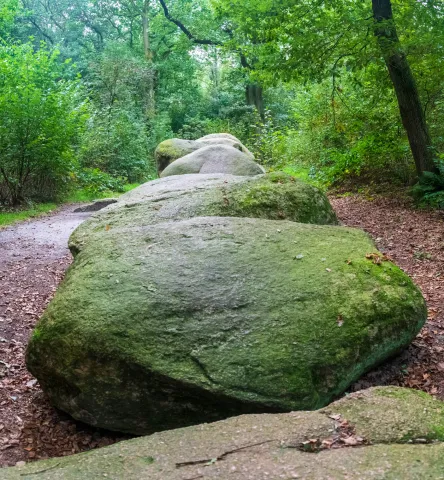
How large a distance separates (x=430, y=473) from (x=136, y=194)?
5.69 meters

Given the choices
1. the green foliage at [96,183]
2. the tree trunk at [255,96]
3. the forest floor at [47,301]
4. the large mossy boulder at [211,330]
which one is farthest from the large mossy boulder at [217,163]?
the tree trunk at [255,96]

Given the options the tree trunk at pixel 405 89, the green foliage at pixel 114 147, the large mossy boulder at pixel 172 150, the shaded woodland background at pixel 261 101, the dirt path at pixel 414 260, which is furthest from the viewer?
the green foliage at pixel 114 147

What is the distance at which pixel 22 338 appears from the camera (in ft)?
16.9

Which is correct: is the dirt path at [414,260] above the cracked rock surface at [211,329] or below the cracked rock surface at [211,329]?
below

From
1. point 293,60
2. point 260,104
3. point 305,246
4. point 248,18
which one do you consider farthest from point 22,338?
point 260,104

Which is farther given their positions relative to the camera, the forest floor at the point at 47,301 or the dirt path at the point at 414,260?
the dirt path at the point at 414,260

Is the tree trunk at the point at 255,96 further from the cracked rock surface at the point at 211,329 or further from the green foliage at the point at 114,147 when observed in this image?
the cracked rock surface at the point at 211,329

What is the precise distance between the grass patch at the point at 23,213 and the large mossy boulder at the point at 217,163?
364cm

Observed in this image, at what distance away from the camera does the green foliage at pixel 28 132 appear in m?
12.8

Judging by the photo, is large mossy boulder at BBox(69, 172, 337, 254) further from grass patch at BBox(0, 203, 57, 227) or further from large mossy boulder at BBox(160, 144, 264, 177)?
grass patch at BBox(0, 203, 57, 227)

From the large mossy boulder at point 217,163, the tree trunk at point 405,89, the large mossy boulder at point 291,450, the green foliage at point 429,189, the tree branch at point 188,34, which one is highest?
the tree branch at point 188,34

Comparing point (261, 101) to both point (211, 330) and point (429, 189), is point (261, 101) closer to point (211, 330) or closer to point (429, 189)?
point (429, 189)

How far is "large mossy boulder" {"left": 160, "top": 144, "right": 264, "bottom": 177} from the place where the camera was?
11.1 m

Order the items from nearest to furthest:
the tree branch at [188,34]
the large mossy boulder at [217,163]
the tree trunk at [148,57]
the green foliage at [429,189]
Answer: the green foliage at [429,189], the large mossy boulder at [217,163], the tree branch at [188,34], the tree trunk at [148,57]
